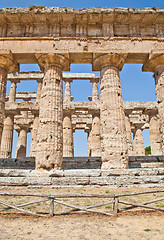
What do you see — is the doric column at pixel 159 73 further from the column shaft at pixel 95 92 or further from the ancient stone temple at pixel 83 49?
the column shaft at pixel 95 92

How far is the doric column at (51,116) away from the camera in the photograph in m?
9.23

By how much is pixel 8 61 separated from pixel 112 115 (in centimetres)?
694

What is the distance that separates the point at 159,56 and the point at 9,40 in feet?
29.7

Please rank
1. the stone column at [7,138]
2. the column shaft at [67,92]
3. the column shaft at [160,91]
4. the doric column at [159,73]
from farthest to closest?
the column shaft at [67,92] → the stone column at [7,138] → the doric column at [159,73] → the column shaft at [160,91]

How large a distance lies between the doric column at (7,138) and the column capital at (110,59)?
37.5 feet

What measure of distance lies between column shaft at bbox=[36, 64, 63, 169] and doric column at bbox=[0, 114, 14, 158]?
9332 millimetres

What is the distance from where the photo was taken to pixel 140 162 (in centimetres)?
1164

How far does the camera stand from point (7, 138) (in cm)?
1816

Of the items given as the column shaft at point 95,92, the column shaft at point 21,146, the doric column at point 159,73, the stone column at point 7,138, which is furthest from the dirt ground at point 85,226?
the column shaft at point 21,146

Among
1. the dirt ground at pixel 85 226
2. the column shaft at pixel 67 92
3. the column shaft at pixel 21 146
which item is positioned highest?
the column shaft at pixel 67 92

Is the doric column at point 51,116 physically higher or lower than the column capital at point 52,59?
lower

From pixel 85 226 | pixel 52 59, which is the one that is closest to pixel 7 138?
pixel 52 59

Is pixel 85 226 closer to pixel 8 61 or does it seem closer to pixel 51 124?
pixel 51 124

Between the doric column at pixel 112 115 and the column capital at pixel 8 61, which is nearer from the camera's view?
the doric column at pixel 112 115
